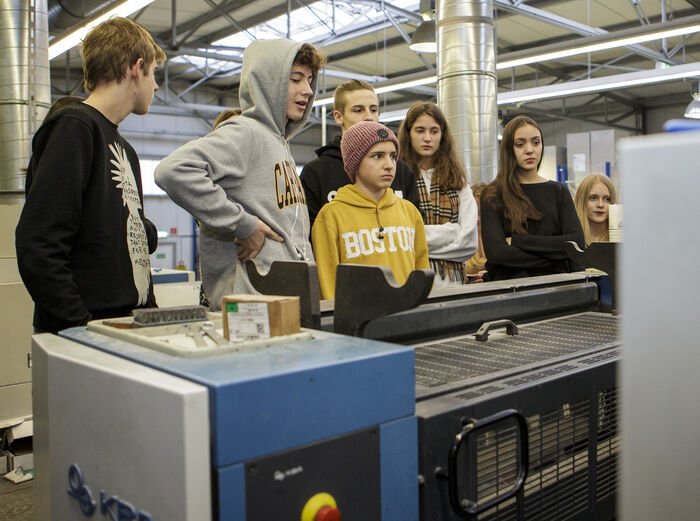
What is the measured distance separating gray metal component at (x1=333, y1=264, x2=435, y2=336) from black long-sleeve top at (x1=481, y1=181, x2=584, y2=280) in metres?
1.16

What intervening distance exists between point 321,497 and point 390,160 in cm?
125

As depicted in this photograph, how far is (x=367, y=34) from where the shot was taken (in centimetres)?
786

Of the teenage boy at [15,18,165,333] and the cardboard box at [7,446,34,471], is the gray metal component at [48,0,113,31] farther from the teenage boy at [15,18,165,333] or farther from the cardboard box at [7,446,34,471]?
the teenage boy at [15,18,165,333]

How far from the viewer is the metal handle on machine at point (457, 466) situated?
0.76m

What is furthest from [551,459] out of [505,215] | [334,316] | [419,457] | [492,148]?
[492,148]

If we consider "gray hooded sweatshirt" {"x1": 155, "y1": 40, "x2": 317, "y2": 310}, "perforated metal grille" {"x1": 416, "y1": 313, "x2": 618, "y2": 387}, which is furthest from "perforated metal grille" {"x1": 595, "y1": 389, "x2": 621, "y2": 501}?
"gray hooded sweatshirt" {"x1": 155, "y1": 40, "x2": 317, "y2": 310}

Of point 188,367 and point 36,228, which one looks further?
point 36,228

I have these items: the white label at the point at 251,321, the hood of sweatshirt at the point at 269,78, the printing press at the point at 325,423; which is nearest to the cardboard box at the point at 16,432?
the hood of sweatshirt at the point at 269,78

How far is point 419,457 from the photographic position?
782mm

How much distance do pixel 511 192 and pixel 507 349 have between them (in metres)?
1.09

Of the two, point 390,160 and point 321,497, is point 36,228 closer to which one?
point 321,497

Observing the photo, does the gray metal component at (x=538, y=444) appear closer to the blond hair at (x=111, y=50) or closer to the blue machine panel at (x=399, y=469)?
the blue machine panel at (x=399, y=469)

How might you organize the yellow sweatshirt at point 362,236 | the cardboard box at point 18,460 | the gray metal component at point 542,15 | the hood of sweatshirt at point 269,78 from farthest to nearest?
the gray metal component at point 542,15
the cardboard box at point 18,460
the yellow sweatshirt at point 362,236
the hood of sweatshirt at point 269,78

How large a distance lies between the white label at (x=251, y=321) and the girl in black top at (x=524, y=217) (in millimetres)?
1398
